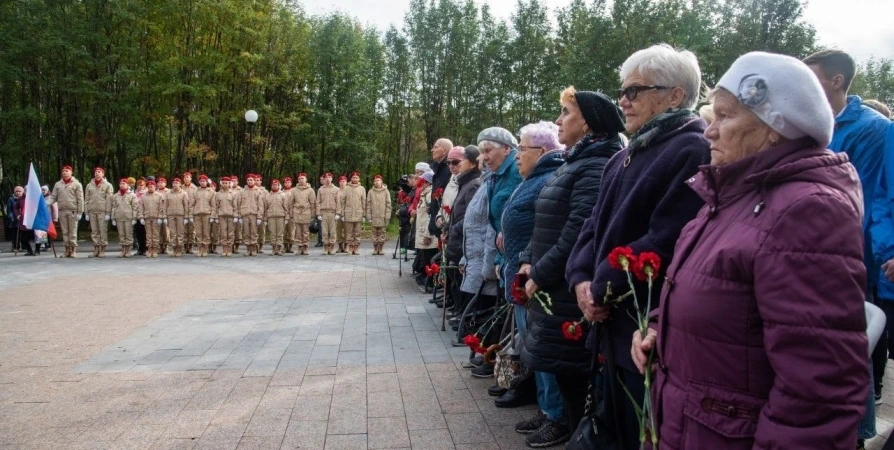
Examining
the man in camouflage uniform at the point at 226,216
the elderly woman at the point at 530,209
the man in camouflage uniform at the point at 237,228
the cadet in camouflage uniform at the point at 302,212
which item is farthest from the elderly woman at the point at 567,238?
the man in camouflage uniform at the point at 237,228

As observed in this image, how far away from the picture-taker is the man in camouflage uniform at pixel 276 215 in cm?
1789

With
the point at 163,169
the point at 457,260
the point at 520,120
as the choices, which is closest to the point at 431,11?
the point at 520,120

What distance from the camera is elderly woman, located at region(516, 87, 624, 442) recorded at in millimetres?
3250

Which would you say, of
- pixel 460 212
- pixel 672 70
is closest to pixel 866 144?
pixel 672 70

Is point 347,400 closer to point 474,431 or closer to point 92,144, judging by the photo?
point 474,431

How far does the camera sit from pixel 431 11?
34.3m

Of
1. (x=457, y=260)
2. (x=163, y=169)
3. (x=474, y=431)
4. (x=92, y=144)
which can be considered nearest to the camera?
(x=474, y=431)

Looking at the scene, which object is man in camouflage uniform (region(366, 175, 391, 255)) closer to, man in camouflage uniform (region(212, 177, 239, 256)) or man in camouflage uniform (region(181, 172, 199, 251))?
man in camouflage uniform (region(212, 177, 239, 256))

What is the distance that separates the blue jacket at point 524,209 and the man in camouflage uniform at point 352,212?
45.3ft

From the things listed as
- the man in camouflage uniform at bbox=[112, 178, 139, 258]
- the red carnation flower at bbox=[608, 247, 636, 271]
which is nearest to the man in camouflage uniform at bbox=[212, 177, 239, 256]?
the man in camouflage uniform at bbox=[112, 178, 139, 258]

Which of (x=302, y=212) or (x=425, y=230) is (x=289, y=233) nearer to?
(x=302, y=212)

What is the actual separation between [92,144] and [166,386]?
22291mm

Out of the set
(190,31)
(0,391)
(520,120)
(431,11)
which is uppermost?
(431,11)

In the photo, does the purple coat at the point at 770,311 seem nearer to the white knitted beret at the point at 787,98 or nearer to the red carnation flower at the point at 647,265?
the white knitted beret at the point at 787,98
